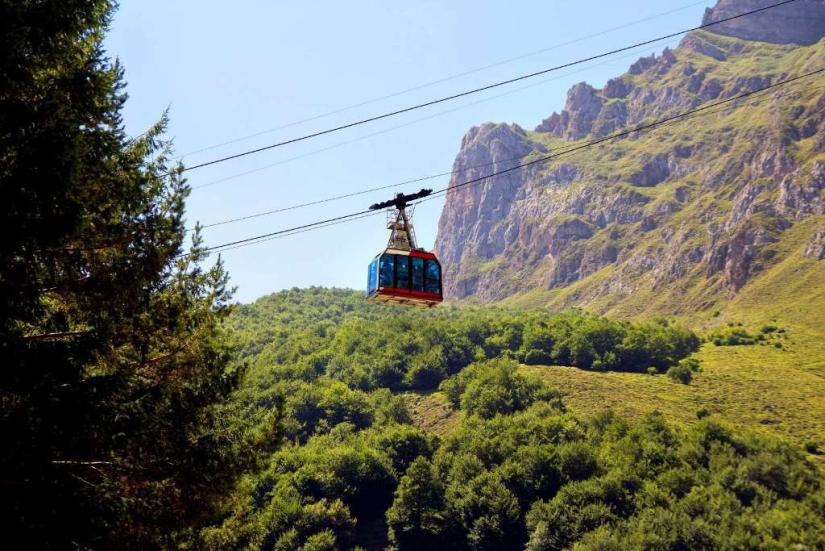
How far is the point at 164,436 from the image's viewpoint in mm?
19406

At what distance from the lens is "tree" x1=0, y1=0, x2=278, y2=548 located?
1220cm

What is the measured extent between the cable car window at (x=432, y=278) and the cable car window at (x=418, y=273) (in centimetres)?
20

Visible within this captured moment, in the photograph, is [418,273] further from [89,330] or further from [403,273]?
[89,330]

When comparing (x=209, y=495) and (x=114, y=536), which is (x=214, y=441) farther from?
(x=114, y=536)

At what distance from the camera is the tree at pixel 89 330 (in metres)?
12.2

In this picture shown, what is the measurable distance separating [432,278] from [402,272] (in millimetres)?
1295

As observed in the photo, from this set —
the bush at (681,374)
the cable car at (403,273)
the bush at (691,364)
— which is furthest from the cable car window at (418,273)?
the bush at (691,364)

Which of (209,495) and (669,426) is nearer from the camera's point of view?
(209,495)

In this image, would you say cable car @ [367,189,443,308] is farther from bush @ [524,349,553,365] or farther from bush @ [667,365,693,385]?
bush @ [524,349,553,365]

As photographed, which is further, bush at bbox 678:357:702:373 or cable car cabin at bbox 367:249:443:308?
bush at bbox 678:357:702:373

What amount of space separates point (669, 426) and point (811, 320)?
95.6m

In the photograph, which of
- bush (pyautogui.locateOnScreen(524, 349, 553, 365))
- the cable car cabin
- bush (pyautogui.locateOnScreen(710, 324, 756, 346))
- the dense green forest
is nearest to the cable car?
the cable car cabin

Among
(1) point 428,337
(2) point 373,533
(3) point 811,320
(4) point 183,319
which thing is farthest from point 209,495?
(3) point 811,320

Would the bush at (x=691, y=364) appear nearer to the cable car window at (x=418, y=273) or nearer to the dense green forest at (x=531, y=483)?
the dense green forest at (x=531, y=483)
